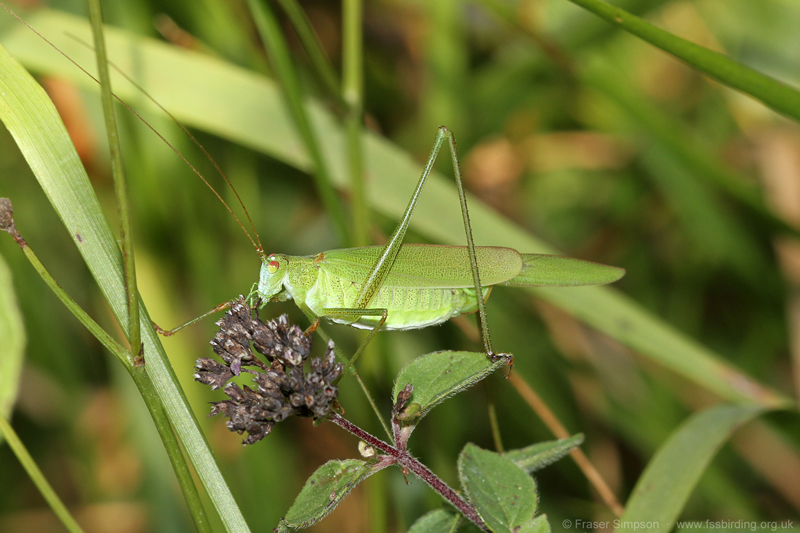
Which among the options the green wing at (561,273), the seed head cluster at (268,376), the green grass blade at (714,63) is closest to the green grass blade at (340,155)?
the green wing at (561,273)

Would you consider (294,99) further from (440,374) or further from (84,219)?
(440,374)

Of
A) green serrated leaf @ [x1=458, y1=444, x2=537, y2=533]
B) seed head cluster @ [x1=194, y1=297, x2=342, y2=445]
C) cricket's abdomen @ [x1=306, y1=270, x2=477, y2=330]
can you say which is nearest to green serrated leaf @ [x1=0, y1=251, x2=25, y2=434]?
seed head cluster @ [x1=194, y1=297, x2=342, y2=445]

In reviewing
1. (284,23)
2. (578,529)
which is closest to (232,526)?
(578,529)

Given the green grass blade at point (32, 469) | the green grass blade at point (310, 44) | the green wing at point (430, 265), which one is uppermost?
the green grass blade at point (310, 44)

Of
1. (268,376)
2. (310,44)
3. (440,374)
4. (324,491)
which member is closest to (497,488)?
(440,374)

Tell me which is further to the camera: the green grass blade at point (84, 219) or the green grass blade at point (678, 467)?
the green grass blade at point (678, 467)

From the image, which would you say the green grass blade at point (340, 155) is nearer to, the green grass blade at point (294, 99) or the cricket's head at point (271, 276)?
the green grass blade at point (294, 99)

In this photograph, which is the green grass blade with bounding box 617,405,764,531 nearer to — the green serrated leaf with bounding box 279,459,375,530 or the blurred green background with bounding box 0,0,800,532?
the blurred green background with bounding box 0,0,800,532
